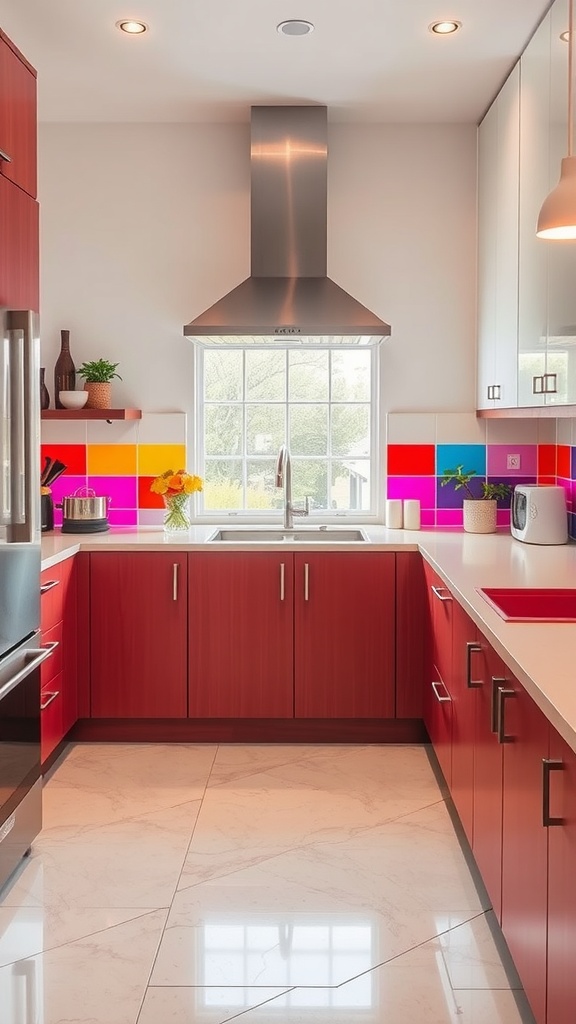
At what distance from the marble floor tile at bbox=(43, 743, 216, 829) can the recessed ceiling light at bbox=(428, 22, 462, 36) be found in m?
2.79

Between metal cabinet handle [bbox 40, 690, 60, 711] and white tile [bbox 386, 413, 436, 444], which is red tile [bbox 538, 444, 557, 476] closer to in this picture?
white tile [bbox 386, 413, 436, 444]

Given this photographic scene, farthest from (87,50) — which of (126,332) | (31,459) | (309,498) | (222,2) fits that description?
(309,498)

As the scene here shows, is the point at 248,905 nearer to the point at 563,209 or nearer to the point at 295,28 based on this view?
the point at 563,209

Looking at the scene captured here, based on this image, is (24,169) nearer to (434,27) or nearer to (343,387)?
(434,27)

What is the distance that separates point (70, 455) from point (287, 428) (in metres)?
1.02

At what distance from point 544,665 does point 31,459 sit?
4.90ft

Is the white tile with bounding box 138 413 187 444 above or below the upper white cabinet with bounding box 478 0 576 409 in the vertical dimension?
below

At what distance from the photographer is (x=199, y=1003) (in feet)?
6.98

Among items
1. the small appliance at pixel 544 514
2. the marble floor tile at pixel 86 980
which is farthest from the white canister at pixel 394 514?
the marble floor tile at pixel 86 980

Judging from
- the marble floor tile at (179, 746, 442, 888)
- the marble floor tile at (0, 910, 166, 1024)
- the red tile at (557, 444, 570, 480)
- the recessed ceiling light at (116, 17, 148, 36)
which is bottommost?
the marble floor tile at (0, 910, 166, 1024)

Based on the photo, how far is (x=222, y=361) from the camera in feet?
14.8

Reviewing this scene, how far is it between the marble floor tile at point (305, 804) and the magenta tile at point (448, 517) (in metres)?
1.10

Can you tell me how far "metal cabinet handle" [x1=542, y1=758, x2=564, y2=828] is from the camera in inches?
64.6

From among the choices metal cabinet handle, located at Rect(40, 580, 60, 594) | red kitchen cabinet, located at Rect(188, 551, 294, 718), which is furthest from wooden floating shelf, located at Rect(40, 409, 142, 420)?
metal cabinet handle, located at Rect(40, 580, 60, 594)
